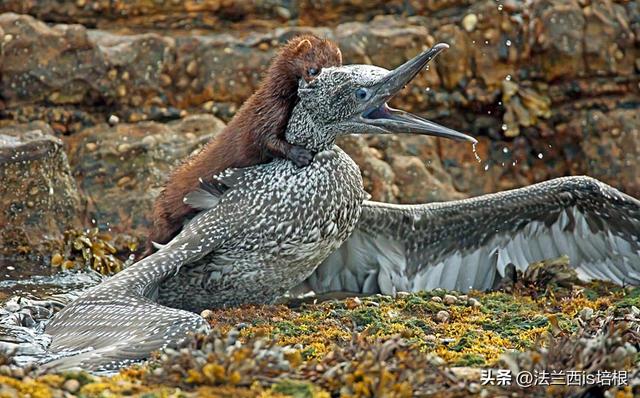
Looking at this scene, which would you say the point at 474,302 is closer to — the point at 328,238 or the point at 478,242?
the point at 478,242

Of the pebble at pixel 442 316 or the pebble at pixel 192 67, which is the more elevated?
the pebble at pixel 192 67

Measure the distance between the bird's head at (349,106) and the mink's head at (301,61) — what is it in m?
0.06

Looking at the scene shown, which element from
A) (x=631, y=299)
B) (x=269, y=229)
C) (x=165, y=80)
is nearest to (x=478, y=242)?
(x=631, y=299)

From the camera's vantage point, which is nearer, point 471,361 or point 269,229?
point 471,361

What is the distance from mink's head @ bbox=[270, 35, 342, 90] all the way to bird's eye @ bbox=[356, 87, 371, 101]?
313 mm

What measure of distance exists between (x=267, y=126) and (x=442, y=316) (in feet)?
6.10

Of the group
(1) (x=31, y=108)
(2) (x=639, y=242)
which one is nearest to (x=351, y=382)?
(2) (x=639, y=242)

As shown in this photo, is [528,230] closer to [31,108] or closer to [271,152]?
[271,152]

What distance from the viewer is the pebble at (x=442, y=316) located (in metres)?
8.93

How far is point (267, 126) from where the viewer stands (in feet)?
29.8

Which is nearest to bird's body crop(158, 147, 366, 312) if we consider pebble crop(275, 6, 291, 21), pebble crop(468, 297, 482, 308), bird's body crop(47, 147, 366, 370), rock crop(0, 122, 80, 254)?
bird's body crop(47, 147, 366, 370)

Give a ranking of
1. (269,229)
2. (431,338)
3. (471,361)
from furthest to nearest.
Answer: (269,229), (431,338), (471,361)

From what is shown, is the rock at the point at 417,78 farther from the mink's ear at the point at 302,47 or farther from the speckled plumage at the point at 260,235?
the mink's ear at the point at 302,47

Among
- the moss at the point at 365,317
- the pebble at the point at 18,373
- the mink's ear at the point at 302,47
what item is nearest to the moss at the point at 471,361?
the moss at the point at 365,317
